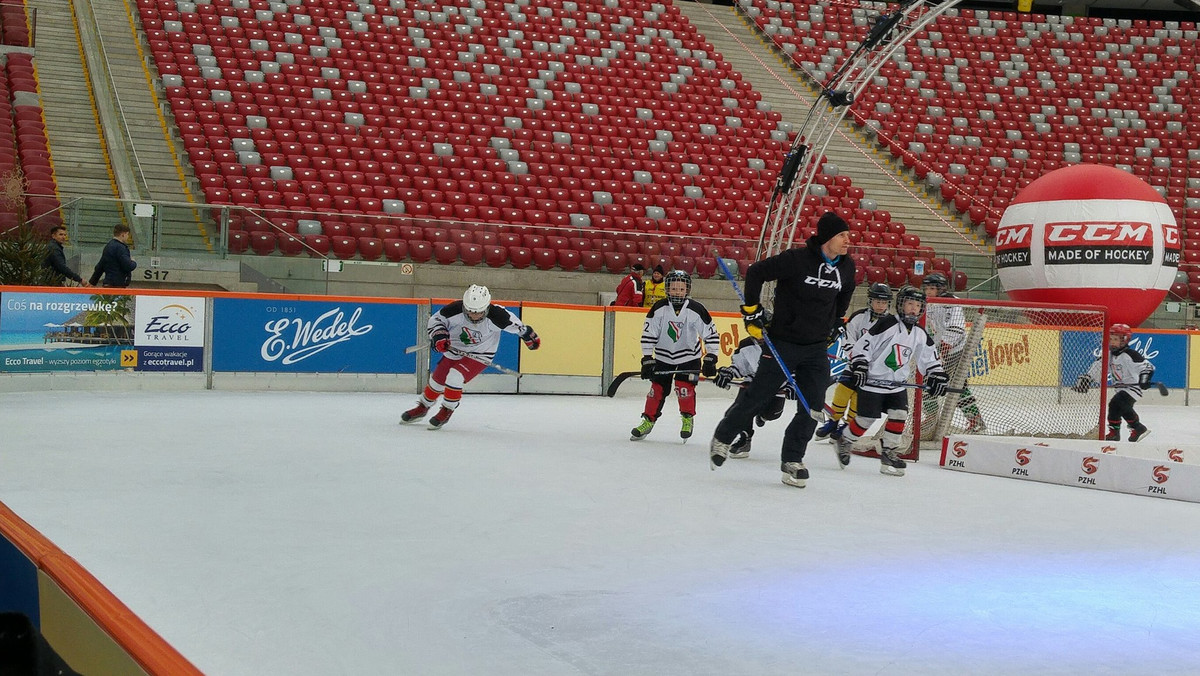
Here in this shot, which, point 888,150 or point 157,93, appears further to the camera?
point 888,150

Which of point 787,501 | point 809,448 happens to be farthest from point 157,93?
point 787,501

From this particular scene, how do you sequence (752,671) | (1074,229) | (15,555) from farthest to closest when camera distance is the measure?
(1074,229)
(752,671)
(15,555)

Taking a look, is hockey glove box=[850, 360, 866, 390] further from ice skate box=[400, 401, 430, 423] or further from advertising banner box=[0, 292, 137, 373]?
advertising banner box=[0, 292, 137, 373]

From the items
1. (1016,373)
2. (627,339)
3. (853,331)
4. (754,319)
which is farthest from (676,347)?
(627,339)

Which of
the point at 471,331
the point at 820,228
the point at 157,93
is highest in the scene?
the point at 157,93

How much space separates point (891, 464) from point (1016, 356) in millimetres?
4503

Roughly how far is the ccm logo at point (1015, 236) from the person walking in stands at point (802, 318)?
7949 mm

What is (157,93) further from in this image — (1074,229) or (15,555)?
(15,555)

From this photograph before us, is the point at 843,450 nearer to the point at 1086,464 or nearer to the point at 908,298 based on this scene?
the point at 908,298

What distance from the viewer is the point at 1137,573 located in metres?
5.34

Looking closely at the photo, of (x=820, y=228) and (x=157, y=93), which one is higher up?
(x=157, y=93)

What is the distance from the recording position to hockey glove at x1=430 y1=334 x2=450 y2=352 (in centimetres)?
1021

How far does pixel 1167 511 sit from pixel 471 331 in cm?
581

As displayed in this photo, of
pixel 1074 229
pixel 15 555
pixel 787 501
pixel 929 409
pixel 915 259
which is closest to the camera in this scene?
pixel 15 555
